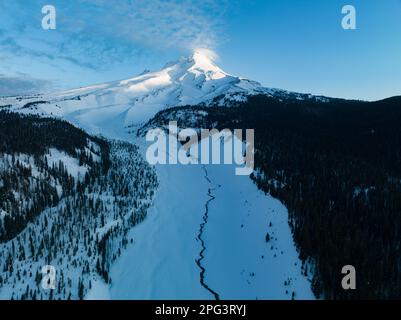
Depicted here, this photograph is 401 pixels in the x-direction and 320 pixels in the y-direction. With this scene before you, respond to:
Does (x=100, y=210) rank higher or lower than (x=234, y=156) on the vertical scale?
lower

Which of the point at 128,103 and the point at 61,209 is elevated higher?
the point at 128,103

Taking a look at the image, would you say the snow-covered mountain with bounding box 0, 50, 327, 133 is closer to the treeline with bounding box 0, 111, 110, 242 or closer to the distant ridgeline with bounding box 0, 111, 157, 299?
the treeline with bounding box 0, 111, 110, 242

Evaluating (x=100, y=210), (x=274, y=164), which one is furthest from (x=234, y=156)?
(x=100, y=210)

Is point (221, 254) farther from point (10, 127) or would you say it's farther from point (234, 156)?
point (10, 127)

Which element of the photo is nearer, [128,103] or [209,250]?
[209,250]
